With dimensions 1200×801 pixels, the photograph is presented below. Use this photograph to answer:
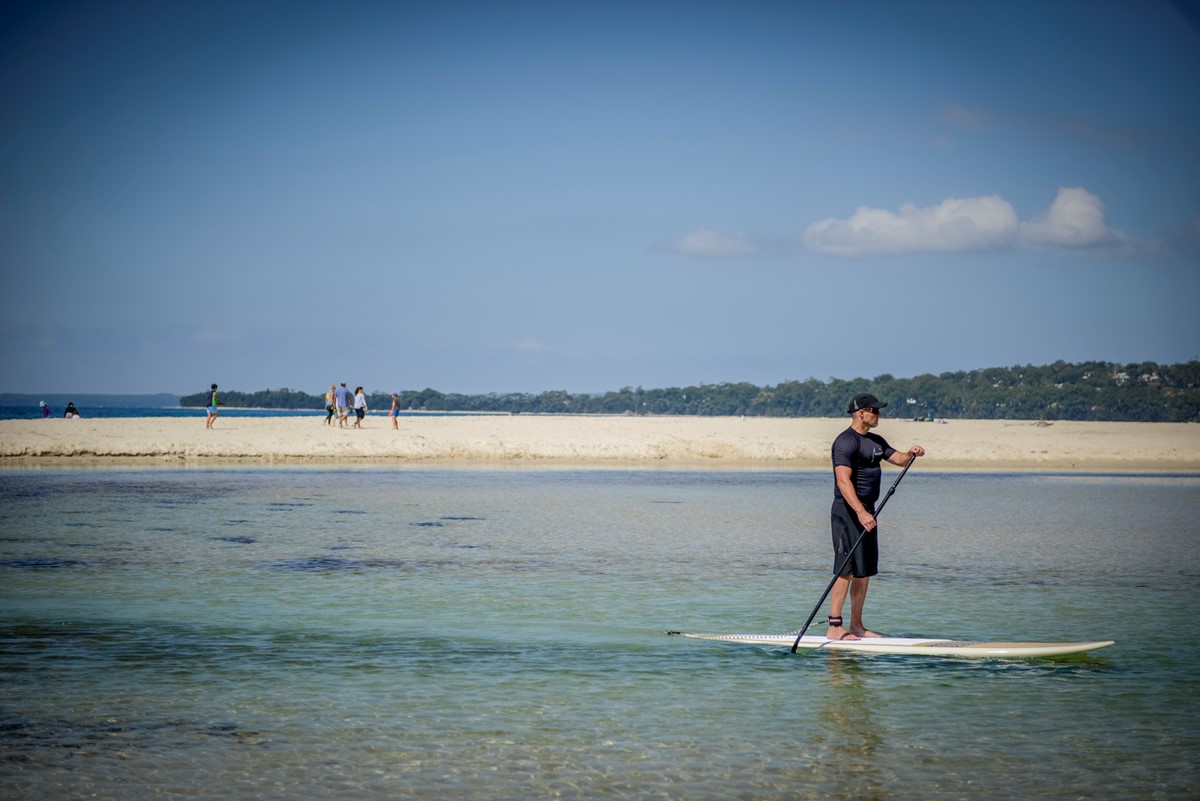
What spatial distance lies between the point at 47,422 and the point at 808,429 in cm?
3986

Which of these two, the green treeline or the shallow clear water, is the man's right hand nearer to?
the shallow clear water

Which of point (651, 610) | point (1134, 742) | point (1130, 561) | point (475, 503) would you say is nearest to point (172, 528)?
point (475, 503)

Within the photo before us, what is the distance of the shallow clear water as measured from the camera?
7766 millimetres

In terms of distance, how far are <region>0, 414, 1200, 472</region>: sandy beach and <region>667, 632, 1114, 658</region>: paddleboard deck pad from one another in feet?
112

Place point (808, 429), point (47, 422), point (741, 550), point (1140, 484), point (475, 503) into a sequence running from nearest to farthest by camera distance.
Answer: point (741, 550), point (475, 503), point (1140, 484), point (47, 422), point (808, 429)

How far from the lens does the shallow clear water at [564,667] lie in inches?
306

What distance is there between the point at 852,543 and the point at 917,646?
120 centimetres

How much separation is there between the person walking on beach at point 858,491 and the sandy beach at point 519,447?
34.5m

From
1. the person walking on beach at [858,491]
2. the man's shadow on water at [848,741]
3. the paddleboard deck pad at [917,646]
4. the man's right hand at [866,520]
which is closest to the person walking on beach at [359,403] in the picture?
the paddleboard deck pad at [917,646]

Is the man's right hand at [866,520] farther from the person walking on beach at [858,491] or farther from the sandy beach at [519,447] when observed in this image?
the sandy beach at [519,447]

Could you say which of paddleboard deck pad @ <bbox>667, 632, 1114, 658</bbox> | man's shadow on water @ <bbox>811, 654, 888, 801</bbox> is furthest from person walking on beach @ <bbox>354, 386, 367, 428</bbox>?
man's shadow on water @ <bbox>811, 654, 888, 801</bbox>

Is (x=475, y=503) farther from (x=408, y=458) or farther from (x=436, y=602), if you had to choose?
(x=408, y=458)

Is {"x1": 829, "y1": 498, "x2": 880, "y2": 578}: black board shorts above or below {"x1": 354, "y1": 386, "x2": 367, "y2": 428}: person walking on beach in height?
below

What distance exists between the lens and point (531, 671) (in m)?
10.8
